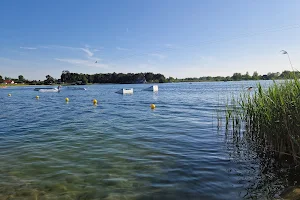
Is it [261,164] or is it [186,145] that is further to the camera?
[186,145]

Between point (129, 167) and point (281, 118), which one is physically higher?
point (281, 118)

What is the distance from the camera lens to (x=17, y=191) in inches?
238

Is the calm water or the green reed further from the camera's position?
the green reed

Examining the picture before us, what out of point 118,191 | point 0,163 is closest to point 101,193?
point 118,191

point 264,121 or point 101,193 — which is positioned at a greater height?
point 264,121

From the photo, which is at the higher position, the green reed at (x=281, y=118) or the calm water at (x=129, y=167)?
the green reed at (x=281, y=118)

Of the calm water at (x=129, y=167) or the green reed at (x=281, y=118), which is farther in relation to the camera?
the green reed at (x=281, y=118)

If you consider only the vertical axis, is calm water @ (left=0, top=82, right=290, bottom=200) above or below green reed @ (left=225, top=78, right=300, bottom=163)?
below

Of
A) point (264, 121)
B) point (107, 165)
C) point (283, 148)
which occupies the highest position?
point (264, 121)

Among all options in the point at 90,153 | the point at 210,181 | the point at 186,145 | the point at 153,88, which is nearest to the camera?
the point at 210,181

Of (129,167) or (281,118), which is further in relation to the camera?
(129,167)

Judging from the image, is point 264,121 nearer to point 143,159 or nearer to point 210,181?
point 210,181

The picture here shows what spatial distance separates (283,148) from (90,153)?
23.7 feet

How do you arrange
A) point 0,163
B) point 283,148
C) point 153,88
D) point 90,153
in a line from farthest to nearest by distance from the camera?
point 153,88
point 90,153
point 0,163
point 283,148
